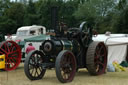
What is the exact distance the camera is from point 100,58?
29.8 ft

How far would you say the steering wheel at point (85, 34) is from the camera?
8.54 metres

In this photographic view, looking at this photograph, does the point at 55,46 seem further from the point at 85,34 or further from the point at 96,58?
the point at 96,58

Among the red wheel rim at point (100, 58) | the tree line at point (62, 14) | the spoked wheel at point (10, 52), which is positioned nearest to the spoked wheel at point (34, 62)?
the red wheel rim at point (100, 58)

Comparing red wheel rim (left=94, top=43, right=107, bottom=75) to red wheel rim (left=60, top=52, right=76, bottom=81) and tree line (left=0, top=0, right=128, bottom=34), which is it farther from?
tree line (left=0, top=0, right=128, bottom=34)

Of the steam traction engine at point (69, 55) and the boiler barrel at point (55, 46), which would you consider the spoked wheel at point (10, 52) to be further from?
the boiler barrel at point (55, 46)

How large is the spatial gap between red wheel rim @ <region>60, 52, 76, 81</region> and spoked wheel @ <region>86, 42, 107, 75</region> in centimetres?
98

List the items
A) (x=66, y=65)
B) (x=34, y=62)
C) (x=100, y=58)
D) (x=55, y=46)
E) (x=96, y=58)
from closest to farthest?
(x=66, y=65) → (x=55, y=46) → (x=34, y=62) → (x=96, y=58) → (x=100, y=58)

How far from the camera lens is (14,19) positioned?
47719mm

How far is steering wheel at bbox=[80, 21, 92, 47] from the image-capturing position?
8.54 metres

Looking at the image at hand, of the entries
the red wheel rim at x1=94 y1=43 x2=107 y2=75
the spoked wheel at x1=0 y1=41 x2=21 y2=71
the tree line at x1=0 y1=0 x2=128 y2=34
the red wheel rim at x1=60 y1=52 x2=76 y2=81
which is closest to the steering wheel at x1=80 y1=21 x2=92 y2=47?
the red wheel rim at x1=94 y1=43 x2=107 y2=75

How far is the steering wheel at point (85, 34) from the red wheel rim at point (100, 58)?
0.47 metres

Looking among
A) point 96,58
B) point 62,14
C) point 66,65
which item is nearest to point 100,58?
point 96,58

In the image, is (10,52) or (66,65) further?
(10,52)

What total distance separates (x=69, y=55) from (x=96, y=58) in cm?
168
